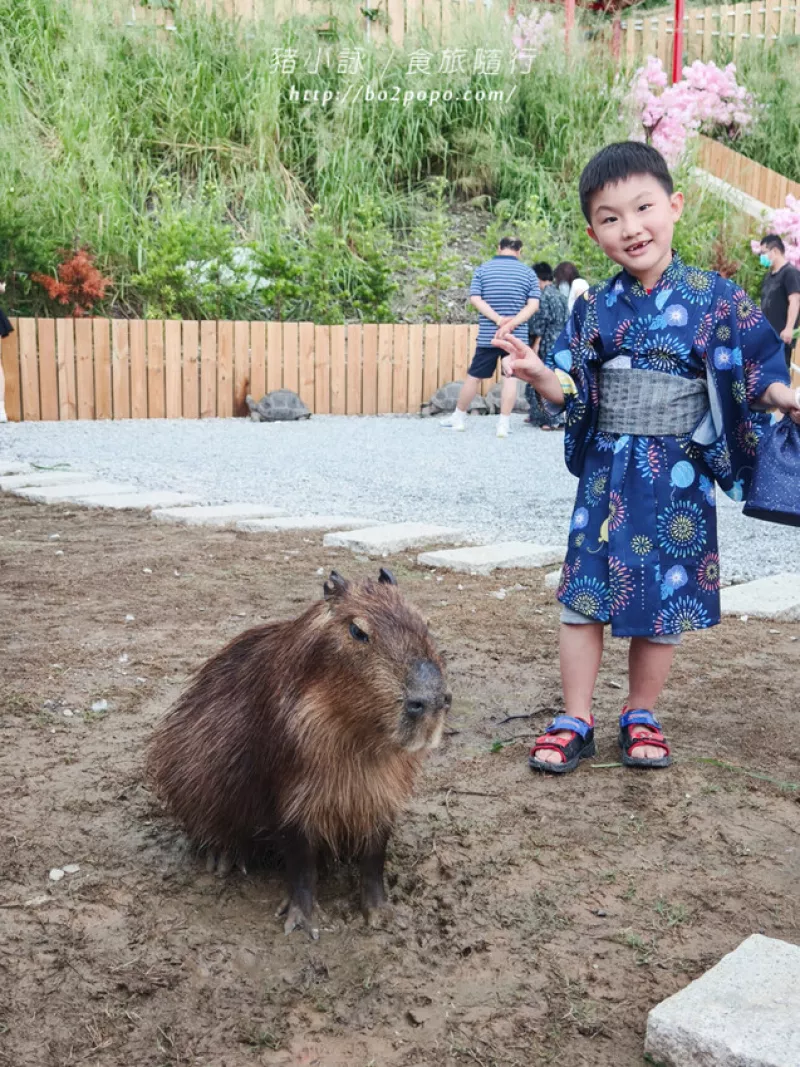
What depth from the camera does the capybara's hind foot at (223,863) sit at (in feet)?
7.75

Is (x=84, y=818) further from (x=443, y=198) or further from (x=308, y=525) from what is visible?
(x=443, y=198)

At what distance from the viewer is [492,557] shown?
5188 millimetres

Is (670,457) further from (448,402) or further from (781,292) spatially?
(448,402)

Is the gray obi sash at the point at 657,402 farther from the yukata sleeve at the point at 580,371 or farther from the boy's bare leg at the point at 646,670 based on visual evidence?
the boy's bare leg at the point at 646,670

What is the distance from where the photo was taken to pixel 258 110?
15.4m

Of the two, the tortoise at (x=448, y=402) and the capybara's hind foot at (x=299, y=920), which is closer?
the capybara's hind foot at (x=299, y=920)

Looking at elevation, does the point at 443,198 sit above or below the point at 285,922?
above

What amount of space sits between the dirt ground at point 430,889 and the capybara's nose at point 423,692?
496 mm

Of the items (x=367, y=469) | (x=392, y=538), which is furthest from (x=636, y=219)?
(x=367, y=469)

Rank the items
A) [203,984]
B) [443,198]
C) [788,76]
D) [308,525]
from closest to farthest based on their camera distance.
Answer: [203,984]
[308,525]
[443,198]
[788,76]

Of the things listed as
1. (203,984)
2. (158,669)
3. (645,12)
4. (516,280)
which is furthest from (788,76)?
(203,984)

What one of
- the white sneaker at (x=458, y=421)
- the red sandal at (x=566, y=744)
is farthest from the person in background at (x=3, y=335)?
the red sandal at (x=566, y=744)

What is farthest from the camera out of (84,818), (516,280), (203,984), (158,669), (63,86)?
(63,86)

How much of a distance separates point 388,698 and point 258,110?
14905 millimetres
